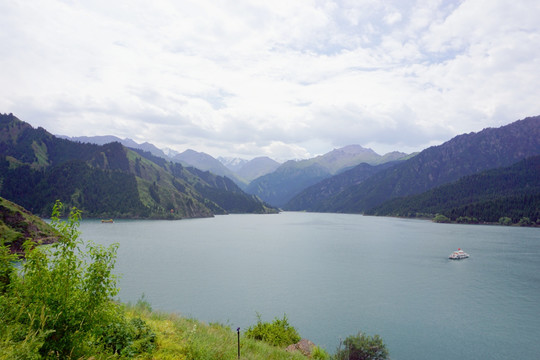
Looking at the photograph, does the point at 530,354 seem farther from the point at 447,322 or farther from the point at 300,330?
the point at 300,330

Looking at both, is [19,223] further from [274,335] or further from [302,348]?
[302,348]

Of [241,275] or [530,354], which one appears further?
[241,275]

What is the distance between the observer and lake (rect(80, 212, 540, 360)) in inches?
1650

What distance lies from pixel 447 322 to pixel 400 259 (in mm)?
55956

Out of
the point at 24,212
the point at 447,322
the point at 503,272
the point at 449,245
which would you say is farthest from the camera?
the point at 449,245

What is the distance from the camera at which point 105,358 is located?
12195mm

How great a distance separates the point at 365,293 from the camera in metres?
62.1

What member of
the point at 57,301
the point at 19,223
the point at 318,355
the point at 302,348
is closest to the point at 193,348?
the point at 57,301

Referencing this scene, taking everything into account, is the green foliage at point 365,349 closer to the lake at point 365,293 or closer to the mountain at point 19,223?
the lake at point 365,293

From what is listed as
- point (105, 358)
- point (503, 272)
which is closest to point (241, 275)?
point (105, 358)

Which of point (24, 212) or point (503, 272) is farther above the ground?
point (24, 212)

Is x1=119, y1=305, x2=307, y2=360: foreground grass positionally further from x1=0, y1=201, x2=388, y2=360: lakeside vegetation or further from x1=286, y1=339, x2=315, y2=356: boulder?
x1=286, y1=339, x2=315, y2=356: boulder

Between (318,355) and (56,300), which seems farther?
(318,355)

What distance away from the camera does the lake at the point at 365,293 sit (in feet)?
137
